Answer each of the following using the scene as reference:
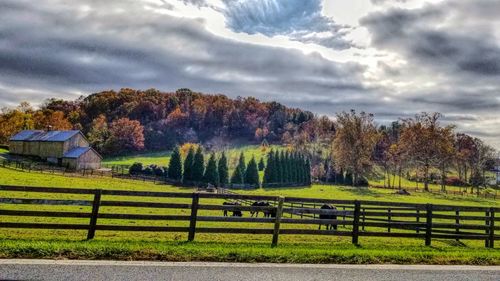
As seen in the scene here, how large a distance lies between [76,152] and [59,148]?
11.3 ft

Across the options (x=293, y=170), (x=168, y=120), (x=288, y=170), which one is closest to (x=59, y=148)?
(x=288, y=170)

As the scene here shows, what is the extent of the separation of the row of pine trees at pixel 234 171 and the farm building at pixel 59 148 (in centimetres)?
1586

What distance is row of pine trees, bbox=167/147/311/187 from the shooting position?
7606 cm

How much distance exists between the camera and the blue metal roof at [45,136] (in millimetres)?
79750

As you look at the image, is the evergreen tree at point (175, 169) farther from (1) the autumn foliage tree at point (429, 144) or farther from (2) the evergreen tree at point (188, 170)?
(1) the autumn foliage tree at point (429, 144)

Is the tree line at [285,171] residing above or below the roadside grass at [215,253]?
above

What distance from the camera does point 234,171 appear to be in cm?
8356

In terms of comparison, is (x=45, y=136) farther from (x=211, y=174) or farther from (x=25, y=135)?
(x=211, y=174)

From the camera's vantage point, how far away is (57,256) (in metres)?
9.47

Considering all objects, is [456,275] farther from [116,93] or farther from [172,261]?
[116,93]

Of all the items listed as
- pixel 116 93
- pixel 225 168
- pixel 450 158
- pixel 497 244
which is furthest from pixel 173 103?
pixel 497 244

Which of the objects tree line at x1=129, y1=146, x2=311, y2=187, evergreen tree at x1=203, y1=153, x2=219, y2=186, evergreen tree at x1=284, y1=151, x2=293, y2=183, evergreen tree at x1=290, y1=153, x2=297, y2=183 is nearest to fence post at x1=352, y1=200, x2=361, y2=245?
tree line at x1=129, y1=146, x2=311, y2=187

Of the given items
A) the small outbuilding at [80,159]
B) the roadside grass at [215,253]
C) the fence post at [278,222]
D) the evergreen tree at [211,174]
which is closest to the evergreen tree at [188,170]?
the evergreen tree at [211,174]

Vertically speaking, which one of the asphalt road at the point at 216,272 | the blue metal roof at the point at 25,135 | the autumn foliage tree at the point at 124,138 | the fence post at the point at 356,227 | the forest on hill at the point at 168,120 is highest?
the forest on hill at the point at 168,120
